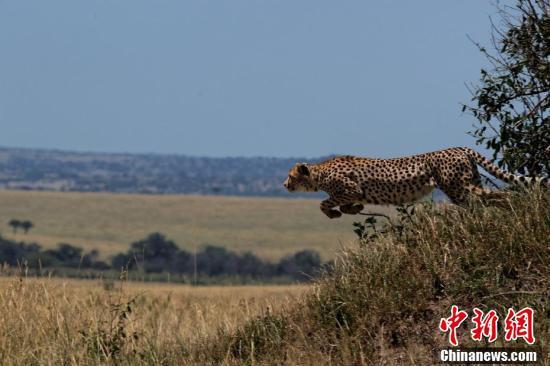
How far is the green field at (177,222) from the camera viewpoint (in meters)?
114

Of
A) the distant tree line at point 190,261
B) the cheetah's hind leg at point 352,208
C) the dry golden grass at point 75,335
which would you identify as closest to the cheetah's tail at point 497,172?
the cheetah's hind leg at point 352,208

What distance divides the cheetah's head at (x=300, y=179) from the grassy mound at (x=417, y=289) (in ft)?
5.53

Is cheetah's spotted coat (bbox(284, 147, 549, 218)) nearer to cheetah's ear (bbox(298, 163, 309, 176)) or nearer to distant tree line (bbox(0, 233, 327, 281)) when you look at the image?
cheetah's ear (bbox(298, 163, 309, 176))

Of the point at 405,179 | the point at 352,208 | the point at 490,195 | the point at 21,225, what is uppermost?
the point at 405,179

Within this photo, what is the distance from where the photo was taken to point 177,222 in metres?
133

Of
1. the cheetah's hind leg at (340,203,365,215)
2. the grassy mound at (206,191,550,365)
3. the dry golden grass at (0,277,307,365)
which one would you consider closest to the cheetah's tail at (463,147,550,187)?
the grassy mound at (206,191,550,365)

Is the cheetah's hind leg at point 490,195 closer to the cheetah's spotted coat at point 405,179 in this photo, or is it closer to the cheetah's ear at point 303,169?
the cheetah's spotted coat at point 405,179

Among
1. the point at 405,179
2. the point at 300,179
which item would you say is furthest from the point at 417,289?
the point at 300,179

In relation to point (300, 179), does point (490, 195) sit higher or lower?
lower

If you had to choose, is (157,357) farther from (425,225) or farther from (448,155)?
(448,155)

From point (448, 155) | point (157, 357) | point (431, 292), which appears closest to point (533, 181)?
point (448, 155)

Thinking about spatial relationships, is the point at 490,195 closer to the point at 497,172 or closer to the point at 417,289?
the point at 497,172

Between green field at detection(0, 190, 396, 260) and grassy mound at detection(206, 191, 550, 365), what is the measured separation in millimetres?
93878

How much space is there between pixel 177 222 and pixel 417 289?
410 ft
